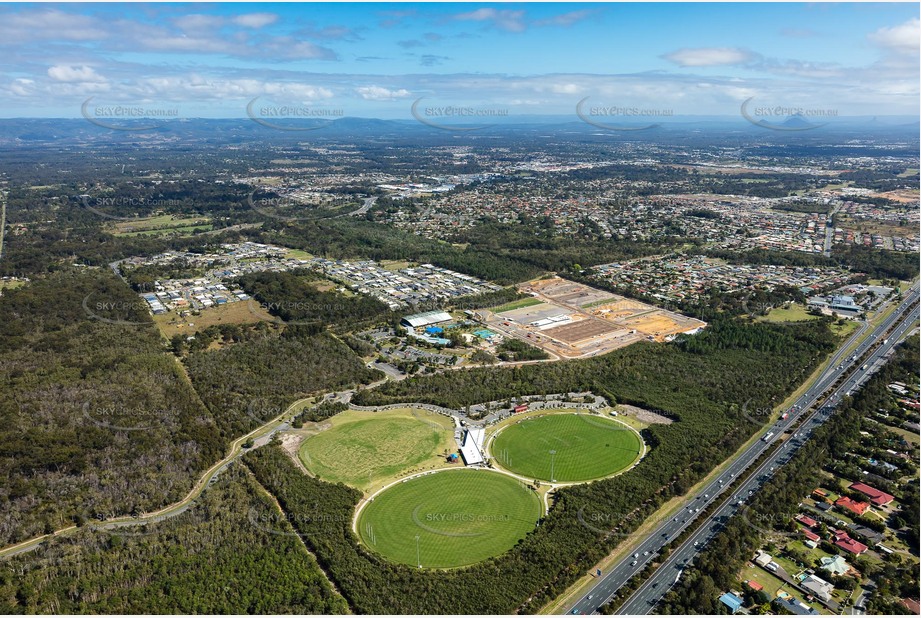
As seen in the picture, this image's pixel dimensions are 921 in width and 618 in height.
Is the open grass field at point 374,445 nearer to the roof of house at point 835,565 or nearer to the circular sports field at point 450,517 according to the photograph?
the circular sports field at point 450,517


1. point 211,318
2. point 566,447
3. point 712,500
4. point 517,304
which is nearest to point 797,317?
point 517,304

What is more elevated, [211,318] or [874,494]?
[211,318]

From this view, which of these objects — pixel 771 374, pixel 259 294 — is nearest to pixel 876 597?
pixel 771 374

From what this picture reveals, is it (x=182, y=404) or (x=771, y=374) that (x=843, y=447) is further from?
(x=182, y=404)

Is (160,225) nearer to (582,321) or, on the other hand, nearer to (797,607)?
(582,321)

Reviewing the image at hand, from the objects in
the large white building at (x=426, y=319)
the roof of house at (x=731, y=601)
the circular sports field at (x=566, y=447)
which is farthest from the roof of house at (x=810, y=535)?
the large white building at (x=426, y=319)

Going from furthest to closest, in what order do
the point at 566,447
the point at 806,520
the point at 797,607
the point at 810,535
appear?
1. the point at 566,447
2. the point at 806,520
3. the point at 810,535
4. the point at 797,607

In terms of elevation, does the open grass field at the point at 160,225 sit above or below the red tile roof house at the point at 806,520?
above
